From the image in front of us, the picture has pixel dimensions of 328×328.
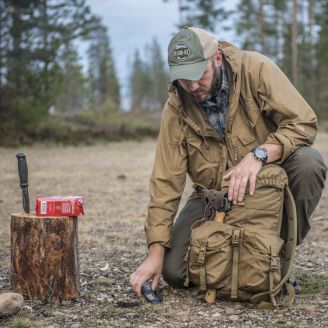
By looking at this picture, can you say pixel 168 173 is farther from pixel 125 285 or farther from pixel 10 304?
pixel 10 304

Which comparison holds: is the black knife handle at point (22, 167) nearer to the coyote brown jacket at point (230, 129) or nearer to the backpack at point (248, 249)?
the coyote brown jacket at point (230, 129)

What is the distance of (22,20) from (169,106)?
1761 cm

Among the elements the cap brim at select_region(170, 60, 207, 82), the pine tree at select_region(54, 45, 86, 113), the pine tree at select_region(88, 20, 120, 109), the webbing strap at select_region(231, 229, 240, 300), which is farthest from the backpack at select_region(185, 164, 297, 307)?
the pine tree at select_region(88, 20, 120, 109)

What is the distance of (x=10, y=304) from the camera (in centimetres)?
319

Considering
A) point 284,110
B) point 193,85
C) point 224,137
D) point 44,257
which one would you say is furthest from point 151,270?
point 284,110

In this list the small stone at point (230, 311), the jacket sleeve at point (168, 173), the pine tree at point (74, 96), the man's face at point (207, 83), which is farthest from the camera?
the pine tree at point (74, 96)

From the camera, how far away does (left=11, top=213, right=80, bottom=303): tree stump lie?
3461 millimetres

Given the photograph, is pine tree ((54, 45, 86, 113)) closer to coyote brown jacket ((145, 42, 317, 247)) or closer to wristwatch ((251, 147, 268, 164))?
coyote brown jacket ((145, 42, 317, 247))

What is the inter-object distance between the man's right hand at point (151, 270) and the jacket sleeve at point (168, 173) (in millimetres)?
82

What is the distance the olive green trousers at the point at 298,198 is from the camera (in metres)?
3.60

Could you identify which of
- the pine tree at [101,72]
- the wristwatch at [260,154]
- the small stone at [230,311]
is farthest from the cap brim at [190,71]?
the pine tree at [101,72]

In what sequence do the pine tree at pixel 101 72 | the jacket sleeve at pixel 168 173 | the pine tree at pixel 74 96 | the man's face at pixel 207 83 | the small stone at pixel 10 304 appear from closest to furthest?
1. the small stone at pixel 10 304
2. the man's face at pixel 207 83
3. the jacket sleeve at pixel 168 173
4. the pine tree at pixel 74 96
5. the pine tree at pixel 101 72

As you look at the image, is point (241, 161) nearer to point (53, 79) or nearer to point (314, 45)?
point (53, 79)

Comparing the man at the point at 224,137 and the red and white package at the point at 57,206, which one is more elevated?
the man at the point at 224,137
